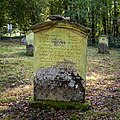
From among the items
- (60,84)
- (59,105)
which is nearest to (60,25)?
(60,84)

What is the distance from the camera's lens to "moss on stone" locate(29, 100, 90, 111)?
5754mm

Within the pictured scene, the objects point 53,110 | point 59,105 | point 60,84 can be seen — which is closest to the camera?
point 53,110

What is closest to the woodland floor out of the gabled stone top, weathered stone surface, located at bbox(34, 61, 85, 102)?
weathered stone surface, located at bbox(34, 61, 85, 102)

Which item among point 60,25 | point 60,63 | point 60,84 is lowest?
point 60,84

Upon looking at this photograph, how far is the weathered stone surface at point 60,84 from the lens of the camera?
5887 millimetres

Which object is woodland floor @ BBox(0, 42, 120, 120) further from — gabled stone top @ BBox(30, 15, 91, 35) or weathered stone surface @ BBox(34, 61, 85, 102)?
gabled stone top @ BBox(30, 15, 91, 35)

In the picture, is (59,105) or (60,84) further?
(60,84)

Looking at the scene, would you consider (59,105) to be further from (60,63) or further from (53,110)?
(60,63)

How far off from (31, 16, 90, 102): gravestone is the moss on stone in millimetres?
98

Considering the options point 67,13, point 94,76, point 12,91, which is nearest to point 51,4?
point 67,13

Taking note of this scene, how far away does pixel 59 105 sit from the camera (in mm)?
5785

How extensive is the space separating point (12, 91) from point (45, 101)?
158cm

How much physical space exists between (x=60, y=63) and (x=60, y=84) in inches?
16.2

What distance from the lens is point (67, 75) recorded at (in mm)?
5891
